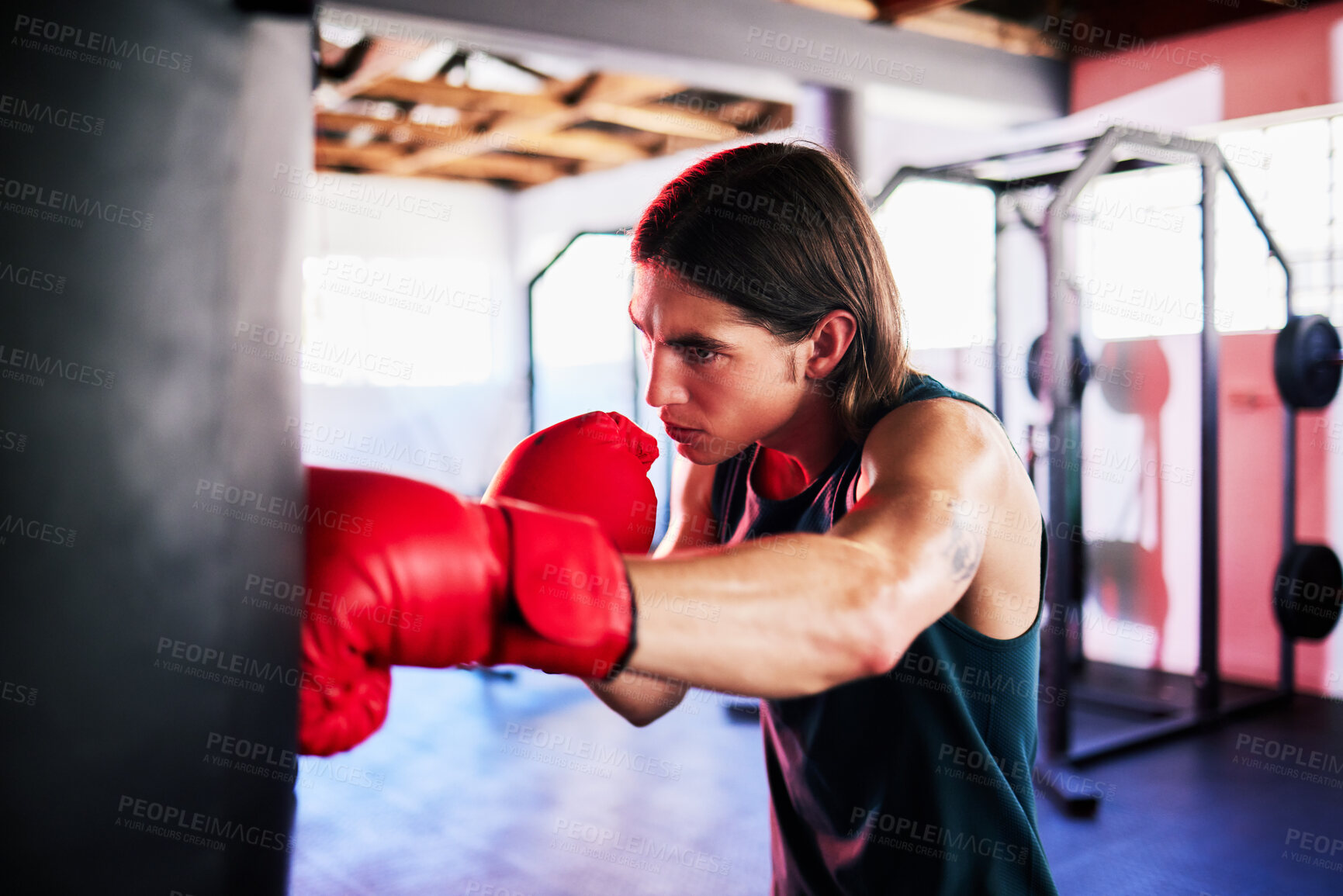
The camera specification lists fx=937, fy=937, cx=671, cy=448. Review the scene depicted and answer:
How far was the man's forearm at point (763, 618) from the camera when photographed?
2.17ft

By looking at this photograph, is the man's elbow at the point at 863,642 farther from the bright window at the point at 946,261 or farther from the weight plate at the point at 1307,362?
the bright window at the point at 946,261

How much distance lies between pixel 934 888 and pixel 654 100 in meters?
5.98

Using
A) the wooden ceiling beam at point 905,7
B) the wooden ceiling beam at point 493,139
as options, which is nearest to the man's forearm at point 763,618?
the wooden ceiling beam at point 905,7

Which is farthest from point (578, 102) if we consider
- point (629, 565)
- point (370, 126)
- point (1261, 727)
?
point (629, 565)

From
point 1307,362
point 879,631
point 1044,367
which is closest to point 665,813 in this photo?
point 1044,367

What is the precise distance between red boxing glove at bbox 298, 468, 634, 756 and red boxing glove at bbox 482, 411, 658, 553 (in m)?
0.50

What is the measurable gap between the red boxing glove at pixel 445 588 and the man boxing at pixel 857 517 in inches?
4.8

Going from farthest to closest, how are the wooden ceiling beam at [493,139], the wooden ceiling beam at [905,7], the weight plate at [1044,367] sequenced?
the wooden ceiling beam at [493,139] → the wooden ceiling beam at [905,7] → the weight plate at [1044,367]

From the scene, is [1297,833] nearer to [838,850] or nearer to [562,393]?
[838,850]

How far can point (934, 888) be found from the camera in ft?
3.61

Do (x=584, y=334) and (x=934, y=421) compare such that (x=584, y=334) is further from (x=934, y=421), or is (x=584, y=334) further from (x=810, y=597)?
(x=810, y=597)

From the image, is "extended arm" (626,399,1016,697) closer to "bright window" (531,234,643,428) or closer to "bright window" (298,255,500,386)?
"bright window" (531,234,643,428)

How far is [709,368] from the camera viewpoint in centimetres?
113

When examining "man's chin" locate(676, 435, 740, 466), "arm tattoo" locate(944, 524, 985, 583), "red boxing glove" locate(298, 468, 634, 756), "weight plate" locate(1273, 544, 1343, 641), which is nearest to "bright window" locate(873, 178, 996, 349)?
"weight plate" locate(1273, 544, 1343, 641)
